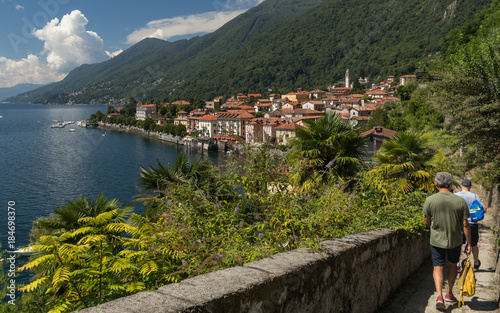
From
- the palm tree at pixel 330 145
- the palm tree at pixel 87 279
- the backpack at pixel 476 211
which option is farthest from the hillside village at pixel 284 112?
the palm tree at pixel 87 279

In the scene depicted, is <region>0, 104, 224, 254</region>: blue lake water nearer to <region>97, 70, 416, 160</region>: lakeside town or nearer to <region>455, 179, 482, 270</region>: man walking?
<region>97, 70, 416, 160</region>: lakeside town

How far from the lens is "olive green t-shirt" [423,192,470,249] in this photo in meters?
3.89

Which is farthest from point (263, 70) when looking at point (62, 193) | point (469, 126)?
point (469, 126)

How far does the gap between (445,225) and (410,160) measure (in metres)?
4.25

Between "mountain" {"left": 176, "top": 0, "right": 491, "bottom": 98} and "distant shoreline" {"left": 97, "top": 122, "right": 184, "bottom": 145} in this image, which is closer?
"distant shoreline" {"left": 97, "top": 122, "right": 184, "bottom": 145}

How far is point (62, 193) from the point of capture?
4203 cm

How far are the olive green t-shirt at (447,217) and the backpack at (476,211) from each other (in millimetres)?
1660

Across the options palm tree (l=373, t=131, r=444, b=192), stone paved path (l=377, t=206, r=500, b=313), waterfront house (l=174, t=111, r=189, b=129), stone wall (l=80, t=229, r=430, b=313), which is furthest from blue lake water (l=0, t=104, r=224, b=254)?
waterfront house (l=174, t=111, r=189, b=129)

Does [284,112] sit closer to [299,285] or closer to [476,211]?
[476,211]

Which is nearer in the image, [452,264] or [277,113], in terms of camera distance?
[452,264]

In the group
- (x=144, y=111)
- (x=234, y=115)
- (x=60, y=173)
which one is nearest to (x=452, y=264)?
(x=60, y=173)

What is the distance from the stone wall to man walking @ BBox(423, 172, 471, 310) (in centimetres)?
45

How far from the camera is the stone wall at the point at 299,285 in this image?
6.39 feet

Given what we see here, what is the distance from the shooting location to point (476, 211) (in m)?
5.35
